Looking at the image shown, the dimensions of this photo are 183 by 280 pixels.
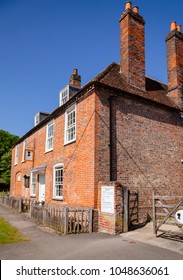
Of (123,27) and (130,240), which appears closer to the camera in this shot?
(130,240)

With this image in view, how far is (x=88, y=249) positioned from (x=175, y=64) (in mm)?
12706

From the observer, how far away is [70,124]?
13.5m

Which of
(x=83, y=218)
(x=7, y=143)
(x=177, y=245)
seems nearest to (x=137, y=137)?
(x=83, y=218)

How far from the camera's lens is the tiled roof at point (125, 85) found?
11.6 metres

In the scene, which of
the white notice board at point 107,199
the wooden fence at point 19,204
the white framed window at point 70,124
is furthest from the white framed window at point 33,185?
the white notice board at point 107,199

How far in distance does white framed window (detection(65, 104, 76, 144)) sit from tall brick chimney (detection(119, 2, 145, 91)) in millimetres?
3612

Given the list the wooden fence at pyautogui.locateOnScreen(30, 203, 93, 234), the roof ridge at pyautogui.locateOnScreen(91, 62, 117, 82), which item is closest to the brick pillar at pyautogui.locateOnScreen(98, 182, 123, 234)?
the wooden fence at pyautogui.locateOnScreen(30, 203, 93, 234)

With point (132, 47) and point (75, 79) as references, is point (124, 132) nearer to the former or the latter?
point (132, 47)

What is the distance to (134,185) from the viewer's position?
11422 millimetres

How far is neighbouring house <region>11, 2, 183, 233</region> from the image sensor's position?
424 inches

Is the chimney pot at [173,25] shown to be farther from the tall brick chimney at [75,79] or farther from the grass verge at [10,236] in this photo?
the grass verge at [10,236]

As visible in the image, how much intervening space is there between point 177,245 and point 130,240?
1.57 metres

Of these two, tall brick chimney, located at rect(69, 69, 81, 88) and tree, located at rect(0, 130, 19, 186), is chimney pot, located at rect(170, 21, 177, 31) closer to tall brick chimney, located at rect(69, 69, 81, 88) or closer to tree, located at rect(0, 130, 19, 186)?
tall brick chimney, located at rect(69, 69, 81, 88)

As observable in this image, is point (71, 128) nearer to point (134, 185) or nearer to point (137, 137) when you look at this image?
Result: point (137, 137)
